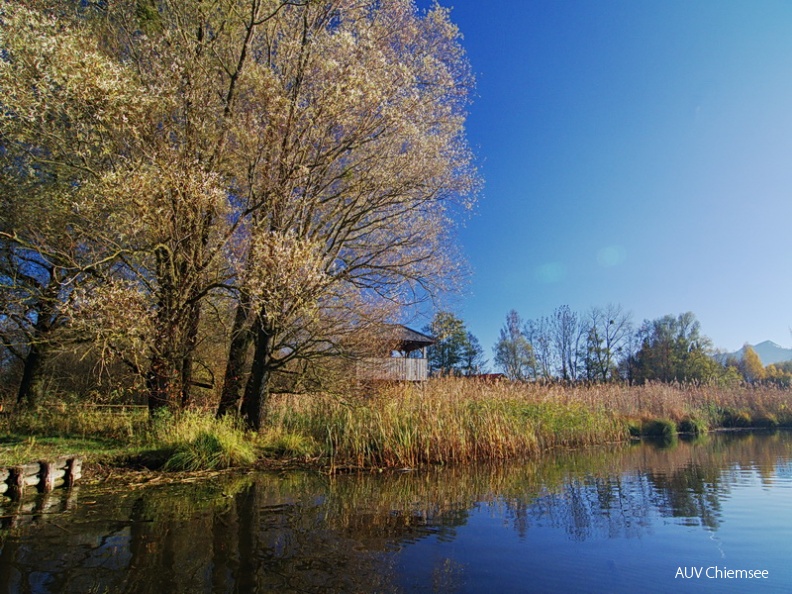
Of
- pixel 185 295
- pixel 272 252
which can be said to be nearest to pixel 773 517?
pixel 272 252

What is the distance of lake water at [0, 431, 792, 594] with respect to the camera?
4227 millimetres

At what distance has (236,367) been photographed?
489 inches

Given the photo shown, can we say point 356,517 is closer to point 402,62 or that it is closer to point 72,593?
point 72,593

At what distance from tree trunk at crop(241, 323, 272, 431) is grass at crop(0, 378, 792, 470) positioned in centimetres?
40

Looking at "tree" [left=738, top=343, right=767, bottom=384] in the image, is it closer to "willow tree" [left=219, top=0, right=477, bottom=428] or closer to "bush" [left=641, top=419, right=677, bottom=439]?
"bush" [left=641, top=419, right=677, bottom=439]

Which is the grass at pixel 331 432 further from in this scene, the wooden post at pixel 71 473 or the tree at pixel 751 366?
the tree at pixel 751 366

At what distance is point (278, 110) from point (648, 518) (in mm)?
10222

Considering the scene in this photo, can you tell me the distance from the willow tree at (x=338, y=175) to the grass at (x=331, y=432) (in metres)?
1.32

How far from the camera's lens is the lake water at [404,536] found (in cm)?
423

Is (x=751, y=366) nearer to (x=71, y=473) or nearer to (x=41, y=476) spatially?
(x=71, y=473)

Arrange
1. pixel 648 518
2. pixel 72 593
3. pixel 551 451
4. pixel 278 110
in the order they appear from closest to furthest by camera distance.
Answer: pixel 72 593 → pixel 648 518 → pixel 278 110 → pixel 551 451

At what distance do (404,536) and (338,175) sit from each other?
360 inches

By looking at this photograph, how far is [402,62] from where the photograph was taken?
12.4 m

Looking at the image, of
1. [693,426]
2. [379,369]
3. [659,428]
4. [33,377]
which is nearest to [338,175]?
[379,369]
